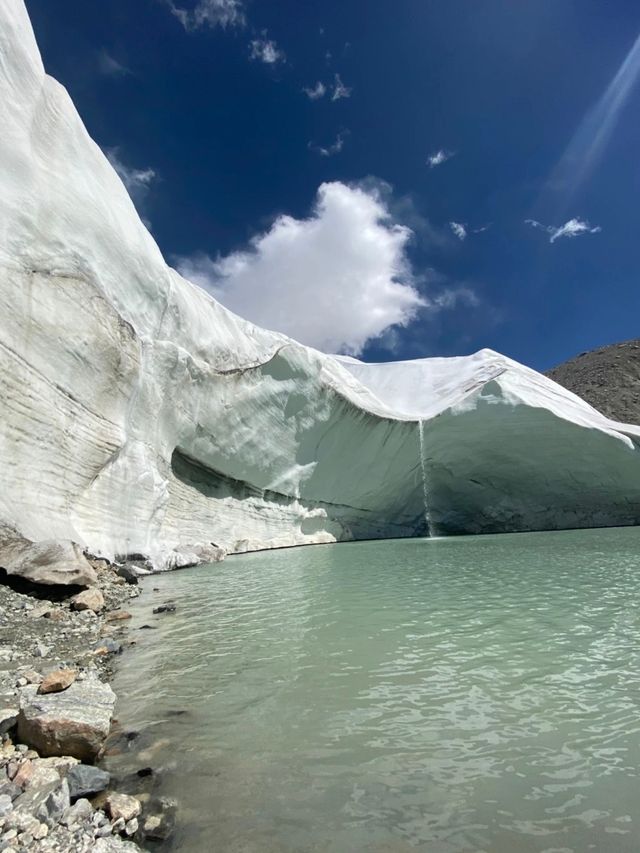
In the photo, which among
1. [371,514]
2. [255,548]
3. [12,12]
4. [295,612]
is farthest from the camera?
[371,514]

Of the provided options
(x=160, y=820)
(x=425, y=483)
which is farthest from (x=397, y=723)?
(x=425, y=483)

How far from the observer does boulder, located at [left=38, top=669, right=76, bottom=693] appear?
2.97 m

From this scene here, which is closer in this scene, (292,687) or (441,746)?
(441,746)

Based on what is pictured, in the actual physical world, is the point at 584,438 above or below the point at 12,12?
below

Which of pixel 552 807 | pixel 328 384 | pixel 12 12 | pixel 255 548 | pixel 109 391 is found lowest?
pixel 552 807

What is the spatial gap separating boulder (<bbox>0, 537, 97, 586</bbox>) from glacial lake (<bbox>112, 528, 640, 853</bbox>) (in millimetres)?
1070

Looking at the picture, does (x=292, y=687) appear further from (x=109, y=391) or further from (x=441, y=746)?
(x=109, y=391)

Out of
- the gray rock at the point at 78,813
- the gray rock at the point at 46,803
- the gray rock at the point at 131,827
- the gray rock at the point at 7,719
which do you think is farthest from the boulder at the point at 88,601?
the gray rock at the point at 131,827

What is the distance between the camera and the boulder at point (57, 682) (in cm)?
297

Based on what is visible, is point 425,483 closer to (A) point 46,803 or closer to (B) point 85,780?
(B) point 85,780

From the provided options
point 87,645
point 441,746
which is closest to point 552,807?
point 441,746

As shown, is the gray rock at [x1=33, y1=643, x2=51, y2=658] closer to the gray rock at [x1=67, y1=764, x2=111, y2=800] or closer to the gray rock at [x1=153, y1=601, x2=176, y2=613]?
the gray rock at [x1=153, y1=601, x2=176, y2=613]

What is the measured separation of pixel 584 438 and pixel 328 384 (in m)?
8.39

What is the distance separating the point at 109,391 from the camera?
897 centimetres
